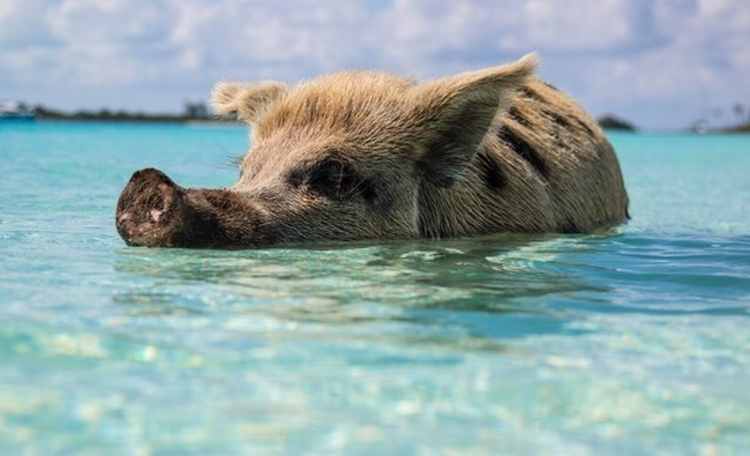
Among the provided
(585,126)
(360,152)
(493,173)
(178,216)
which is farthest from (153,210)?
(585,126)

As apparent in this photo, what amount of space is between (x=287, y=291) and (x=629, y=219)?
703 cm

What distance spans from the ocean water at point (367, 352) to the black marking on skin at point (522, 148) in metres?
1.64

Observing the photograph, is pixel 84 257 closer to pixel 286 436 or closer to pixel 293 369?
pixel 293 369

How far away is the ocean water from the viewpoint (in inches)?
132

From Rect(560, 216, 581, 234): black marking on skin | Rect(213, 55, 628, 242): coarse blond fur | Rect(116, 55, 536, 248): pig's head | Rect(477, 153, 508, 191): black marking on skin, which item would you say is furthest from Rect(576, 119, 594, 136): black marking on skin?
Rect(116, 55, 536, 248): pig's head

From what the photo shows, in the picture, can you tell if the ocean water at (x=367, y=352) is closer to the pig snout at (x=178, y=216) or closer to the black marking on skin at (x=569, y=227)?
the pig snout at (x=178, y=216)

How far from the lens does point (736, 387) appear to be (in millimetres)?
4031

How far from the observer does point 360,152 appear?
7961mm

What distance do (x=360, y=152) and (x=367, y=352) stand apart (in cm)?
381

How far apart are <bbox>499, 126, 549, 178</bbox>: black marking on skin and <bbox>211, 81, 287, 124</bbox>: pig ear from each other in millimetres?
1812

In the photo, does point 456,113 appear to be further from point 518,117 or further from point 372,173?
point 518,117

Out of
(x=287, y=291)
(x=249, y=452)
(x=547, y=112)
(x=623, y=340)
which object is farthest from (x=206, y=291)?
(x=547, y=112)

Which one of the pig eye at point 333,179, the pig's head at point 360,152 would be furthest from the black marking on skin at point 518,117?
the pig eye at point 333,179

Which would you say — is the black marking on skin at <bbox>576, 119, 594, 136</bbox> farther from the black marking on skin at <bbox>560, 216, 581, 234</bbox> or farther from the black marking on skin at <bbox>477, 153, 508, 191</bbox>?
the black marking on skin at <bbox>477, 153, 508, 191</bbox>
